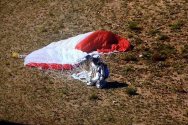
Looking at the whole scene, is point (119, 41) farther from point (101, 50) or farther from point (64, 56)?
point (64, 56)

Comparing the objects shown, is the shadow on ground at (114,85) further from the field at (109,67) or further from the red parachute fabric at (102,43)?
the red parachute fabric at (102,43)

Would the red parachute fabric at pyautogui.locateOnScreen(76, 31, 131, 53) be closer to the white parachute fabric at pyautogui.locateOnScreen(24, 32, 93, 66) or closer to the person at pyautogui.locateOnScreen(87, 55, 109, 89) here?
the white parachute fabric at pyautogui.locateOnScreen(24, 32, 93, 66)

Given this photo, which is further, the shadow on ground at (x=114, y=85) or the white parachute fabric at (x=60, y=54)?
the white parachute fabric at (x=60, y=54)

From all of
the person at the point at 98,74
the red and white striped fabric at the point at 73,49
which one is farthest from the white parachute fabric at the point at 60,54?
the person at the point at 98,74

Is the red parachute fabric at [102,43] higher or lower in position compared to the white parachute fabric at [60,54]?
higher

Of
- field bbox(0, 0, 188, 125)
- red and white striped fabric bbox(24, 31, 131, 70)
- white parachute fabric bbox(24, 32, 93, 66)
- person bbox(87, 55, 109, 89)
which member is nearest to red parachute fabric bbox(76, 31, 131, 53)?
red and white striped fabric bbox(24, 31, 131, 70)

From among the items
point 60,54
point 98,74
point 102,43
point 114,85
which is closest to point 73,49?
point 60,54

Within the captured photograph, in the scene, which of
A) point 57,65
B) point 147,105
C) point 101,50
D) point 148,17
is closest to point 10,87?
point 57,65
